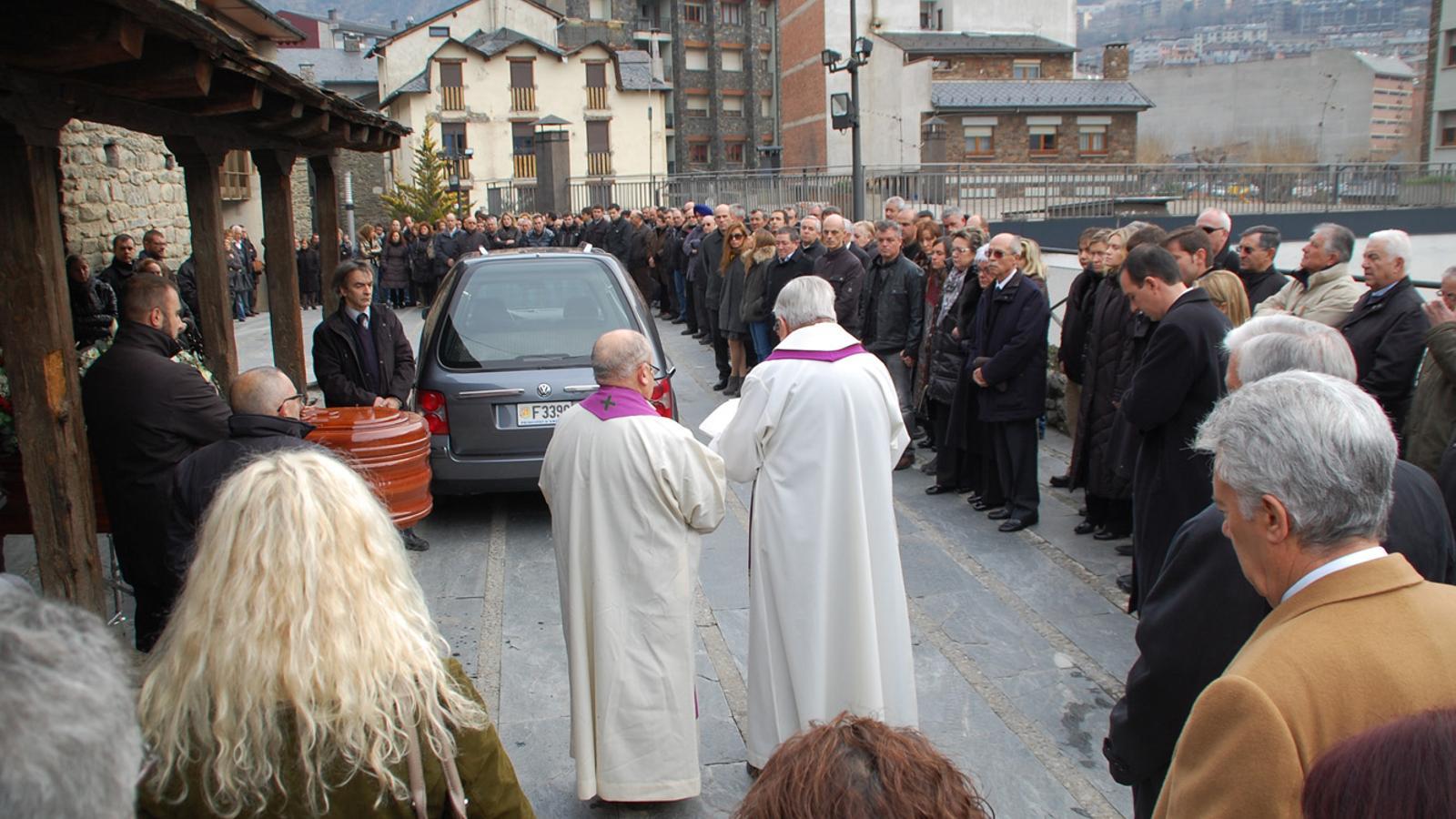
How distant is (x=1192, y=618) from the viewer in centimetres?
249

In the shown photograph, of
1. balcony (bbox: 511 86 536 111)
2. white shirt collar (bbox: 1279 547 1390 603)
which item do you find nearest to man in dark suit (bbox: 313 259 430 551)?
white shirt collar (bbox: 1279 547 1390 603)

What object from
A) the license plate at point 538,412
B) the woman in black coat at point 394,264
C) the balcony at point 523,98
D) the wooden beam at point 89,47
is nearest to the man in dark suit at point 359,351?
the license plate at point 538,412

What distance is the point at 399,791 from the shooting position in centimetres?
204

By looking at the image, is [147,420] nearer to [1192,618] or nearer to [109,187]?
[1192,618]

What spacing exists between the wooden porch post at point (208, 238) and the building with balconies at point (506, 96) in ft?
149

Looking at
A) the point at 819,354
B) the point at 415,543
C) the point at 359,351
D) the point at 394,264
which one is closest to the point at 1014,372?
the point at 819,354

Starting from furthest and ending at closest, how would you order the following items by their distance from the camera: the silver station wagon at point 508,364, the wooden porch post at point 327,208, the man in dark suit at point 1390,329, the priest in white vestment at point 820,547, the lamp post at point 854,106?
1. the lamp post at point 854,106
2. the wooden porch post at point 327,208
3. the silver station wagon at point 508,364
4. the man in dark suit at point 1390,329
5. the priest in white vestment at point 820,547

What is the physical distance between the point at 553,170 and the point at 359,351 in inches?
1142

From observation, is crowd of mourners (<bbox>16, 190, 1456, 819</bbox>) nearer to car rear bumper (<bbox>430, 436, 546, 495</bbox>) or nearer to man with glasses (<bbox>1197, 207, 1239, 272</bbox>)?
car rear bumper (<bbox>430, 436, 546, 495</bbox>)

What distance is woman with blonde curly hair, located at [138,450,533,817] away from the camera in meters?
1.95

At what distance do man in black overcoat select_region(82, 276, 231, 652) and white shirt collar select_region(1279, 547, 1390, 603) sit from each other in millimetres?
4135

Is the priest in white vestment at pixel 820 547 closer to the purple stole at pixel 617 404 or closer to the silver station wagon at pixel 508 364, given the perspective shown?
the purple stole at pixel 617 404

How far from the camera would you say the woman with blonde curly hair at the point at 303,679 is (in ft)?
6.41

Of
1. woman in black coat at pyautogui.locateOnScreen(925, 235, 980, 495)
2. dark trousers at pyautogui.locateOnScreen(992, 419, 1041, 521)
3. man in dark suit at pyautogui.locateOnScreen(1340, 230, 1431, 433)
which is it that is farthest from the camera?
woman in black coat at pyautogui.locateOnScreen(925, 235, 980, 495)
